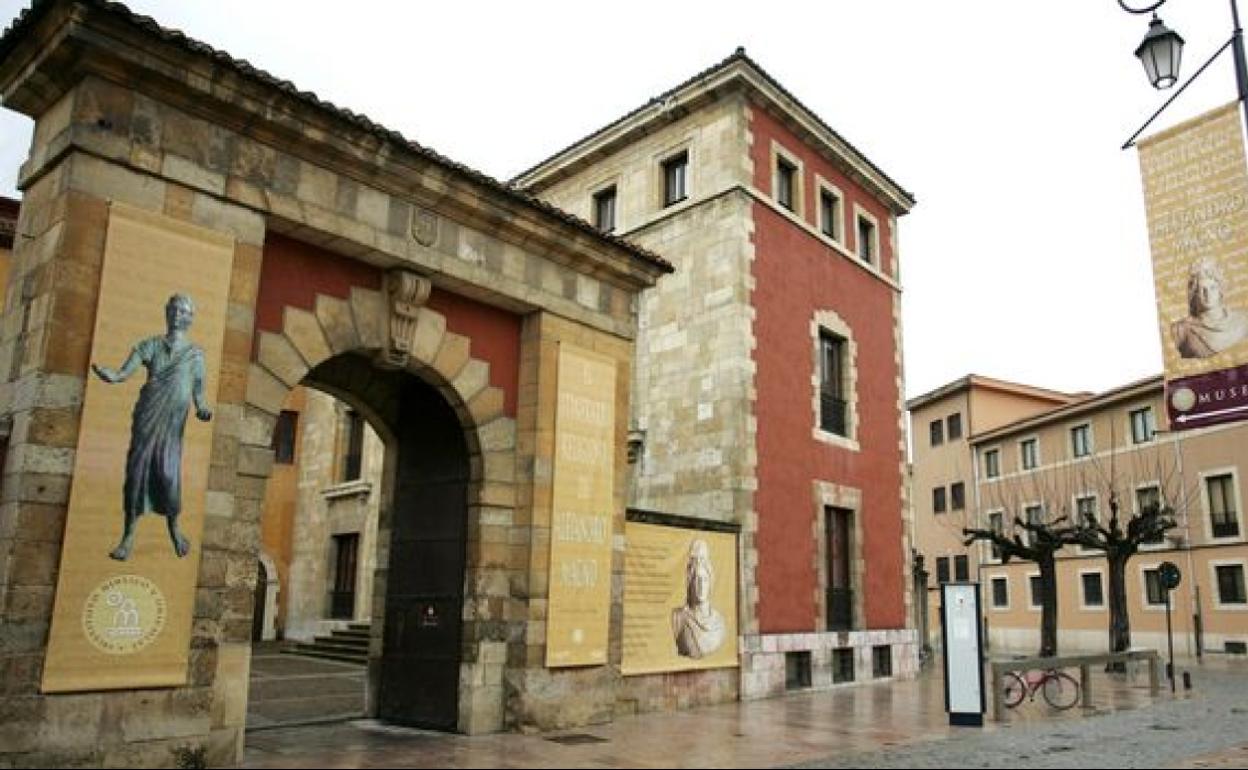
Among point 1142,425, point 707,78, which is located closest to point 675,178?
point 707,78

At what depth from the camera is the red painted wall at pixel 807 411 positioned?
15.7m

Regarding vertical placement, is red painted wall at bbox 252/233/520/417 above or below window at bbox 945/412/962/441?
below

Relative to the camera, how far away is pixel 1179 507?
30.3 metres

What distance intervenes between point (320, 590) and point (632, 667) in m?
12.8

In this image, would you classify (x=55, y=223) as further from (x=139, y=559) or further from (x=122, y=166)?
(x=139, y=559)

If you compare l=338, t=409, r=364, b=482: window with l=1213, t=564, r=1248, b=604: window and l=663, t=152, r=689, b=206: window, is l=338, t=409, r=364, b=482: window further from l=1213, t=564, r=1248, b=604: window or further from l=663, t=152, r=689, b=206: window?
l=1213, t=564, r=1248, b=604: window

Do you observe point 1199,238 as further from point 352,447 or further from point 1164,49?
point 352,447

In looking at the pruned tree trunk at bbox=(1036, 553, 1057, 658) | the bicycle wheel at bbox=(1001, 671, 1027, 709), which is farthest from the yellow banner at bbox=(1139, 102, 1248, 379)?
the pruned tree trunk at bbox=(1036, 553, 1057, 658)

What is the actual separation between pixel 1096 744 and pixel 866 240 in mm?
12296

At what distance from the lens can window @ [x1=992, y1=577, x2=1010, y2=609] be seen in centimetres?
3803

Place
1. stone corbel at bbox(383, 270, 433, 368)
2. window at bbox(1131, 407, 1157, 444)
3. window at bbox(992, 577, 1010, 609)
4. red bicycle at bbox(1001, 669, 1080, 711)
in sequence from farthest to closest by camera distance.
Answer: window at bbox(992, 577, 1010, 609), window at bbox(1131, 407, 1157, 444), red bicycle at bbox(1001, 669, 1080, 711), stone corbel at bbox(383, 270, 433, 368)

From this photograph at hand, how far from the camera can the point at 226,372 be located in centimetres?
802

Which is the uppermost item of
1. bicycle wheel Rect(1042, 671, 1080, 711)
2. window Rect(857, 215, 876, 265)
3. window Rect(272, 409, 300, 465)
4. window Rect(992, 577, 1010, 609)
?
window Rect(857, 215, 876, 265)

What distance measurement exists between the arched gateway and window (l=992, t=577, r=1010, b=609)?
31397 millimetres
